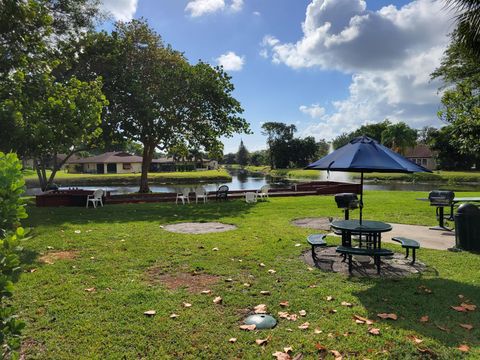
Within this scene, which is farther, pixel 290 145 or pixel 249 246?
pixel 290 145

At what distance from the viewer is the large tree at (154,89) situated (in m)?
20.8

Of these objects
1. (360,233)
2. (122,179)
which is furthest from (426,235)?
(122,179)

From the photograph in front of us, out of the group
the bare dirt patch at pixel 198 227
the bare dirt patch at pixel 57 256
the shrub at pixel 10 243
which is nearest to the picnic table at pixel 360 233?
the bare dirt patch at pixel 198 227

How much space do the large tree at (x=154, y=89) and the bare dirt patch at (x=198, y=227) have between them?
1099 cm

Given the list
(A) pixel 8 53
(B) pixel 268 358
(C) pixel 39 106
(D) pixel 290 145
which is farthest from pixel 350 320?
(D) pixel 290 145

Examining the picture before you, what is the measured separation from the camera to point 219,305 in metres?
4.64

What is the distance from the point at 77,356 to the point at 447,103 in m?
15.7

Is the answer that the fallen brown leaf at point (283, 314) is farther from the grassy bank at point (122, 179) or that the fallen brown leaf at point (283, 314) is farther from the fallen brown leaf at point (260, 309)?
the grassy bank at point (122, 179)

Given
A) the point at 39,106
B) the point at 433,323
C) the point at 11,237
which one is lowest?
the point at 433,323

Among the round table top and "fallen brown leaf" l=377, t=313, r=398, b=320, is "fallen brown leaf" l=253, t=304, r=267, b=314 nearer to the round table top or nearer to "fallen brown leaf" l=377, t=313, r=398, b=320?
"fallen brown leaf" l=377, t=313, r=398, b=320

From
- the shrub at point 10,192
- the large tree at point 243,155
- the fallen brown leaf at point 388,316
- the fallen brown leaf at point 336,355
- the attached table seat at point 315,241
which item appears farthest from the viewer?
the large tree at point 243,155

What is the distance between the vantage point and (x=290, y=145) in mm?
79562

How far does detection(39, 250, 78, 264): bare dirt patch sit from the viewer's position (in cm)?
667

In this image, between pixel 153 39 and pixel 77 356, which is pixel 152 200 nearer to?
pixel 153 39
